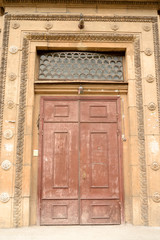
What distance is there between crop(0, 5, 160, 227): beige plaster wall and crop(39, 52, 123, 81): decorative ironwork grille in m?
0.23

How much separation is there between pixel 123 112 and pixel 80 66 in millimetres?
1628

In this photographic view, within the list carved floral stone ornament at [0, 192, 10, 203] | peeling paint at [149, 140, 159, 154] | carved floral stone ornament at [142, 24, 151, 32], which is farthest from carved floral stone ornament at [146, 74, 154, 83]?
carved floral stone ornament at [0, 192, 10, 203]

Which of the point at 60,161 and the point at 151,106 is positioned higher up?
the point at 151,106

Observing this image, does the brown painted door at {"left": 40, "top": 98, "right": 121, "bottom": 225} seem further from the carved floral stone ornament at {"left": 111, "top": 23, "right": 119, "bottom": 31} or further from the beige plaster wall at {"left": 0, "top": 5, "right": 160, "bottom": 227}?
the carved floral stone ornament at {"left": 111, "top": 23, "right": 119, "bottom": 31}

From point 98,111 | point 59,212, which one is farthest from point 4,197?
point 98,111

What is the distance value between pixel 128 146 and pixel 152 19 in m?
3.38

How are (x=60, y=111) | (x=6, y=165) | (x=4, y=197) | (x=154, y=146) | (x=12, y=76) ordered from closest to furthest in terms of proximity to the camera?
1. (x=4, y=197)
2. (x=6, y=165)
3. (x=154, y=146)
4. (x=12, y=76)
5. (x=60, y=111)

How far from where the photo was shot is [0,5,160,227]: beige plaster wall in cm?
541

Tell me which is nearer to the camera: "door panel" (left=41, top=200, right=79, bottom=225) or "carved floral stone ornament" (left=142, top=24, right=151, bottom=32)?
"door panel" (left=41, top=200, right=79, bottom=225)

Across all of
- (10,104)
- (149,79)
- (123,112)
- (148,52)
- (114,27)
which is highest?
(114,27)

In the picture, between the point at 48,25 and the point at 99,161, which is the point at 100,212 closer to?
the point at 99,161

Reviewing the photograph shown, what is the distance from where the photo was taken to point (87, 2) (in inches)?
251

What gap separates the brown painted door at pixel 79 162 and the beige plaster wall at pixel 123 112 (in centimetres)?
26

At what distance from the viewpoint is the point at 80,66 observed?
6316 millimetres
